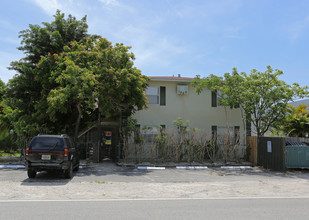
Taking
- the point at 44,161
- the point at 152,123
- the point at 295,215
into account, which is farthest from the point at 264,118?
the point at 44,161

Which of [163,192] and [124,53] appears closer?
[163,192]

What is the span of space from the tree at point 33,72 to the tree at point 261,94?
935 cm

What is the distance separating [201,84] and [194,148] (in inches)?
161

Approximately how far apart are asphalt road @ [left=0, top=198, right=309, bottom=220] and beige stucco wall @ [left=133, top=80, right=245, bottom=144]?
460 inches

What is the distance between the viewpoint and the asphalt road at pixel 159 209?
19.9 feet

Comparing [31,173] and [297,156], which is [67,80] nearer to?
[31,173]

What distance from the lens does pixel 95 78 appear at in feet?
48.7

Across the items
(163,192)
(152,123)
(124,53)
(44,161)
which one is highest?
(124,53)

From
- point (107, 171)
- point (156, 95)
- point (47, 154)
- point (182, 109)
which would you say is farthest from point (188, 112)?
point (47, 154)

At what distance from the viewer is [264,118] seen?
17.2 meters

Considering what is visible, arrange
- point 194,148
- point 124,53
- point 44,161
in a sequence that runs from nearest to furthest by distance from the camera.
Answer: point 44,161, point 124,53, point 194,148

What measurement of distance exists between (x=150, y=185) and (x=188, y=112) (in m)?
9.99

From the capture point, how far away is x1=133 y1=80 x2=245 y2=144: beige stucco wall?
63.9 feet

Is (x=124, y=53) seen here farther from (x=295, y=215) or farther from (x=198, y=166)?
(x=295, y=215)
